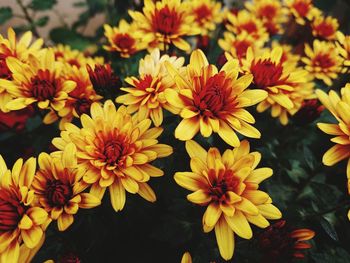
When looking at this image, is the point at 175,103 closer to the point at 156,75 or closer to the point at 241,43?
the point at 156,75

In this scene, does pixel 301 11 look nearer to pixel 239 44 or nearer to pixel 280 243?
pixel 239 44

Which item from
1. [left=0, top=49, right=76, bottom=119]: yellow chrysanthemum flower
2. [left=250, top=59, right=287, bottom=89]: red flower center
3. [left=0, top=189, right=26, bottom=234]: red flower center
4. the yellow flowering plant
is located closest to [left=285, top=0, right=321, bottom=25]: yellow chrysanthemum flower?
the yellow flowering plant

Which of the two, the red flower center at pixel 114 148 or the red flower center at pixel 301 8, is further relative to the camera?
the red flower center at pixel 301 8

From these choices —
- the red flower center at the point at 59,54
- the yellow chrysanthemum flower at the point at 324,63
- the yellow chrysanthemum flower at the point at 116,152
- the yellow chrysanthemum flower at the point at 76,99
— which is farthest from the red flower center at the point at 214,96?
the red flower center at the point at 59,54

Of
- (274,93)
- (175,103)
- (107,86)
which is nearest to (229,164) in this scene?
(175,103)

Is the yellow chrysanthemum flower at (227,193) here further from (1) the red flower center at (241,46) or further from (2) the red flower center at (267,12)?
(2) the red flower center at (267,12)
